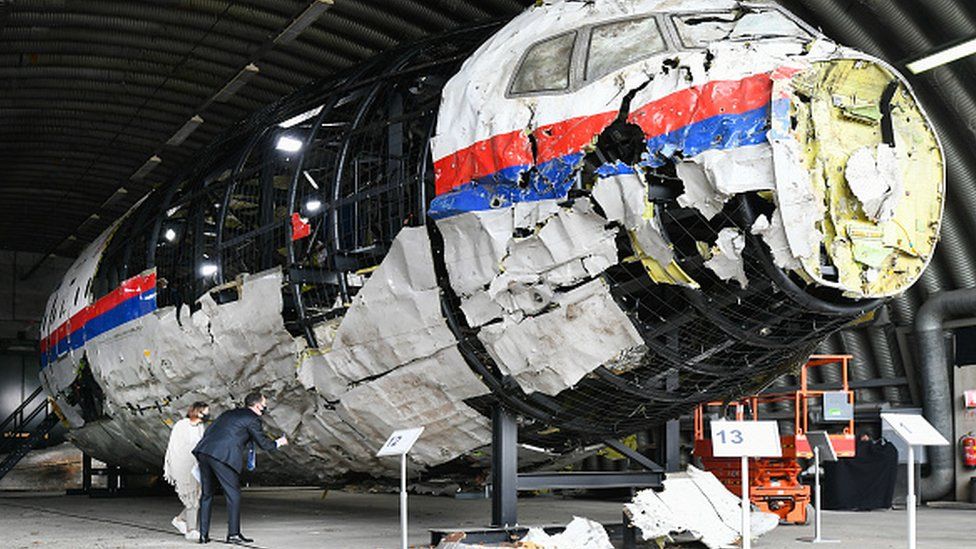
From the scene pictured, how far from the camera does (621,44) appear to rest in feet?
21.6

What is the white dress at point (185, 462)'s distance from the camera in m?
9.75

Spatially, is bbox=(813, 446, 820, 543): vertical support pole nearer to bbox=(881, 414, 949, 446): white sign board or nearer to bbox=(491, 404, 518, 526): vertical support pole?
bbox=(881, 414, 949, 446): white sign board

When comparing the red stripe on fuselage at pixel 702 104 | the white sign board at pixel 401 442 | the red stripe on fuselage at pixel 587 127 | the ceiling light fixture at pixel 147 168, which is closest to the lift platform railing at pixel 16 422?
the ceiling light fixture at pixel 147 168

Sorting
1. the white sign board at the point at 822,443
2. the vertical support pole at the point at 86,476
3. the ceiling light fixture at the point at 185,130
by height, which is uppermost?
the ceiling light fixture at the point at 185,130

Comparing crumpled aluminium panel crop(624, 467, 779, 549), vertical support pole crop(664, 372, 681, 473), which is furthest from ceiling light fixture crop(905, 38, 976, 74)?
crumpled aluminium panel crop(624, 467, 779, 549)

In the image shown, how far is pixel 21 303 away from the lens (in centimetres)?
3038

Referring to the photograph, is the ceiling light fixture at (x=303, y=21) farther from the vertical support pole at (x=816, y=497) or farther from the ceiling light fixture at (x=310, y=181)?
the vertical support pole at (x=816, y=497)

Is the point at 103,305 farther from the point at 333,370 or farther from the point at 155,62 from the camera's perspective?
the point at 155,62

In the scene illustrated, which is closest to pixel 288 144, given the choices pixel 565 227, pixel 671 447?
pixel 565 227

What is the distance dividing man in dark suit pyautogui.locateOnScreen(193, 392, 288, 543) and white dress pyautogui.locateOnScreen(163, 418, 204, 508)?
761 millimetres

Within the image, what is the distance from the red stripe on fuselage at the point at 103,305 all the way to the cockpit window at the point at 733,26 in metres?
6.83

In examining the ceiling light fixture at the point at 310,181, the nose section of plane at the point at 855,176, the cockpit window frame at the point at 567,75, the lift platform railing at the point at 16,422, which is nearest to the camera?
the nose section of plane at the point at 855,176

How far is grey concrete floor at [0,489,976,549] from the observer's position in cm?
926

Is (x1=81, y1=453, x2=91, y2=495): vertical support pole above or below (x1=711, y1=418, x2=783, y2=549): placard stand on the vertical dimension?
below
